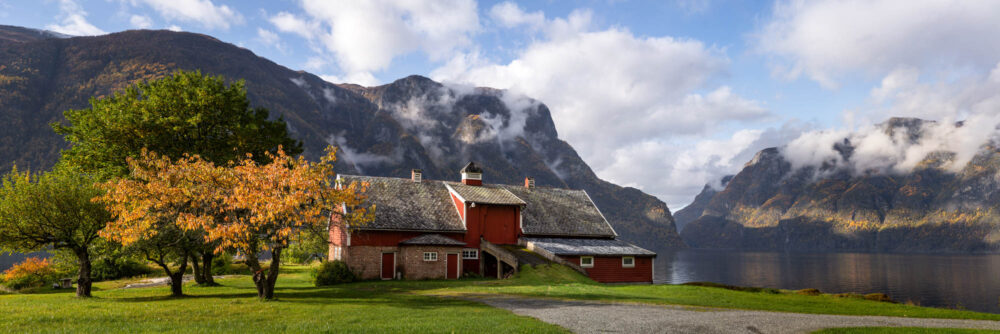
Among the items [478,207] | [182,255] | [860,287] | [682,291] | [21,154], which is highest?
[21,154]

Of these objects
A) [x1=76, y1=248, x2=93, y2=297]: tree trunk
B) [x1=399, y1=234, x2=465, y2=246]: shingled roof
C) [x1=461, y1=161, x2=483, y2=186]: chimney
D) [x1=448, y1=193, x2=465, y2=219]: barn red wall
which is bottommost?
[x1=76, y1=248, x2=93, y2=297]: tree trunk

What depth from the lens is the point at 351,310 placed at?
2094 cm

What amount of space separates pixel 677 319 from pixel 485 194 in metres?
30.9

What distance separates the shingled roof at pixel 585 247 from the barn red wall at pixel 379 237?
1085cm

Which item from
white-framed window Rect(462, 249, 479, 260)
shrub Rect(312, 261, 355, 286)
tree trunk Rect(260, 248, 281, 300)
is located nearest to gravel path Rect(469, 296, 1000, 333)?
tree trunk Rect(260, 248, 281, 300)

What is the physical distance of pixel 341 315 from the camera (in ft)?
63.6

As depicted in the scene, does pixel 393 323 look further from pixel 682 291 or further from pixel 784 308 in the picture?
pixel 682 291

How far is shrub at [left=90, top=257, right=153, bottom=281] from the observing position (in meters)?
42.2

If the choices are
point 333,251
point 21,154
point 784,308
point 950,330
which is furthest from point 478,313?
point 21,154

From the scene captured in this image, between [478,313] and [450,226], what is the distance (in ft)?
85.5

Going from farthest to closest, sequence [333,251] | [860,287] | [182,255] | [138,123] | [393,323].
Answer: [860,287]
[333,251]
[138,123]
[182,255]
[393,323]

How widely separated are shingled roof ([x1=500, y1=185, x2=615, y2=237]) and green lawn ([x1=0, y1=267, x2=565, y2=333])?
84.3ft

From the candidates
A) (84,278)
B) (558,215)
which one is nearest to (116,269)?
(84,278)

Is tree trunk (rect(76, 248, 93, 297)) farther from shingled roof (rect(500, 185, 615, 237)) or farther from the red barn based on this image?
shingled roof (rect(500, 185, 615, 237))
